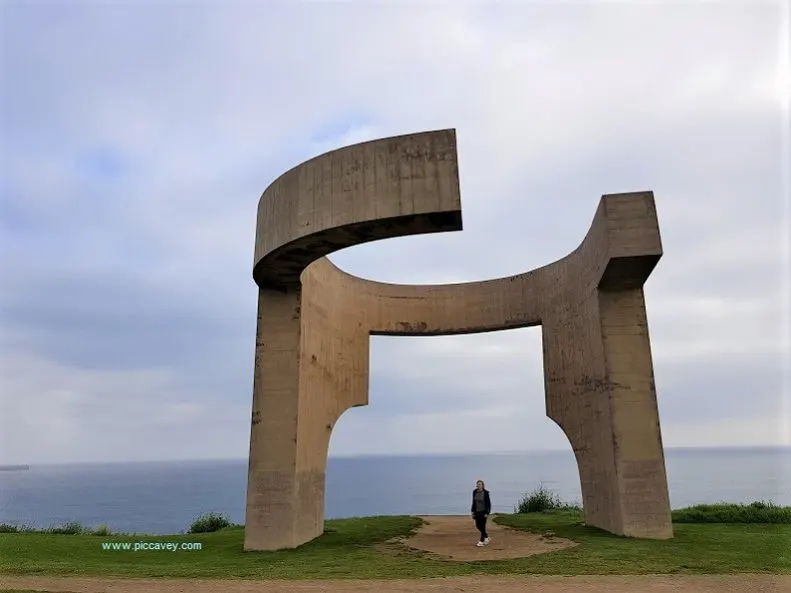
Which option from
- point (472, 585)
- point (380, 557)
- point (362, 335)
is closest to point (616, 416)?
point (380, 557)

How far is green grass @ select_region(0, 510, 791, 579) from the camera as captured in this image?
7750mm

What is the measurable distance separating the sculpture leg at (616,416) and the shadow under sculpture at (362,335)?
22 mm

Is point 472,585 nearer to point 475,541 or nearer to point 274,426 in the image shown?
point 475,541

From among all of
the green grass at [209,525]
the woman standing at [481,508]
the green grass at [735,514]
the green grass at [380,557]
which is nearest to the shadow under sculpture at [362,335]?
the green grass at [380,557]

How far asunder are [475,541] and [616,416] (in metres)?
3.56

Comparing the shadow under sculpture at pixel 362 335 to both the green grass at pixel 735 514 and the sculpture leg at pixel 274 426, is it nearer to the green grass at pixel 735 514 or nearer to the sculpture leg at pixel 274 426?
the sculpture leg at pixel 274 426

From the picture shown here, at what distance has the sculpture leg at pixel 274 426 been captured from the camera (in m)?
10.5

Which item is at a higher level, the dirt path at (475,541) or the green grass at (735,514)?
the green grass at (735,514)

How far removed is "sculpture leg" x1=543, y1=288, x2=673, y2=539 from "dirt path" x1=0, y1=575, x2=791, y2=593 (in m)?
3.51

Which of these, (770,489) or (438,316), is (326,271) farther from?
(770,489)

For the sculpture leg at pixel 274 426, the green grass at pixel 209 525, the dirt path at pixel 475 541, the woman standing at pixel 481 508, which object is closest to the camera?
the dirt path at pixel 475 541

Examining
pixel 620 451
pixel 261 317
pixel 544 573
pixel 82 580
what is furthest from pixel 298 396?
pixel 620 451

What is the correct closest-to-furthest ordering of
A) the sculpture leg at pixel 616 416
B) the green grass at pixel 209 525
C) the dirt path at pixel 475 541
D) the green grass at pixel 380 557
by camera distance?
the green grass at pixel 380 557 < the dirt path at pixel 475 541 < the sculpture leg at pixel 616 416 < the green grass at pixel 209 525

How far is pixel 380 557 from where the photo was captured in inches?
354
